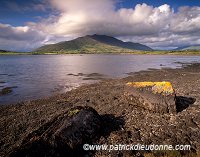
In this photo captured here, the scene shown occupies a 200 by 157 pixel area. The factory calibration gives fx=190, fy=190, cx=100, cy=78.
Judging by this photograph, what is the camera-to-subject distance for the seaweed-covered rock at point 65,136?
8.94 metres

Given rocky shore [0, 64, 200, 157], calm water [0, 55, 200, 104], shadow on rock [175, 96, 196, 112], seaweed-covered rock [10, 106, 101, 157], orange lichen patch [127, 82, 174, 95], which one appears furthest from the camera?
calm water [0, 55, 200, 104]

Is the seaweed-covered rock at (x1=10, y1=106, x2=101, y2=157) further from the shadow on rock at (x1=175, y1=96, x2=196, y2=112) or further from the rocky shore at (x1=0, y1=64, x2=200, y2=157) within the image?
the shadow on rock at (x1=175, y1=96, x2=196, y2=112)

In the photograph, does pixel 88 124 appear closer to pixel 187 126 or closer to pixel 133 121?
pixel 133 121

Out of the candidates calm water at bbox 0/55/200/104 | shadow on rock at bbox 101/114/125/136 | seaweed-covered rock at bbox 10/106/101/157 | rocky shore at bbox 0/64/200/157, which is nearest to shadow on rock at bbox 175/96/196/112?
rocky shore at bbox 0/64/200/157

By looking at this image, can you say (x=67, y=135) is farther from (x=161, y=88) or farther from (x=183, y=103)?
(x=183, y=103)

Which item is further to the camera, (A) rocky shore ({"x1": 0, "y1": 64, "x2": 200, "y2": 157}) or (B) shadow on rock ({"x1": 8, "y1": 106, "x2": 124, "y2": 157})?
(A) rocky shore ({"x1": 0, "y1": 64, "x2": 200, "y2": 157})

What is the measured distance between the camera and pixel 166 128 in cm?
1237

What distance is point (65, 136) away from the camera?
992 cm

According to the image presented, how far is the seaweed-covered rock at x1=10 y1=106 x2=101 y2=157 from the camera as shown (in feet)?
29.3

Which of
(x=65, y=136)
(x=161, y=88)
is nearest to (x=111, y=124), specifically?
(x=65, y=136)

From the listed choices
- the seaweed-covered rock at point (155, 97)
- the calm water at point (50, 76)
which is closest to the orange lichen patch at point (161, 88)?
the seaweed-covered rock at point (155, 97)

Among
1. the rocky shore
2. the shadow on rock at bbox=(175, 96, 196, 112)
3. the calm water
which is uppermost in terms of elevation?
the shadow on rock at bbox=(175, 96, 196, 112)

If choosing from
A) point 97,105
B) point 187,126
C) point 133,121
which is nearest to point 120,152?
point 133,121

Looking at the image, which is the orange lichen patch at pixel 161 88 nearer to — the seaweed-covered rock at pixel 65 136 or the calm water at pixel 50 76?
the seaweed-covered rock at pixel 65 136
